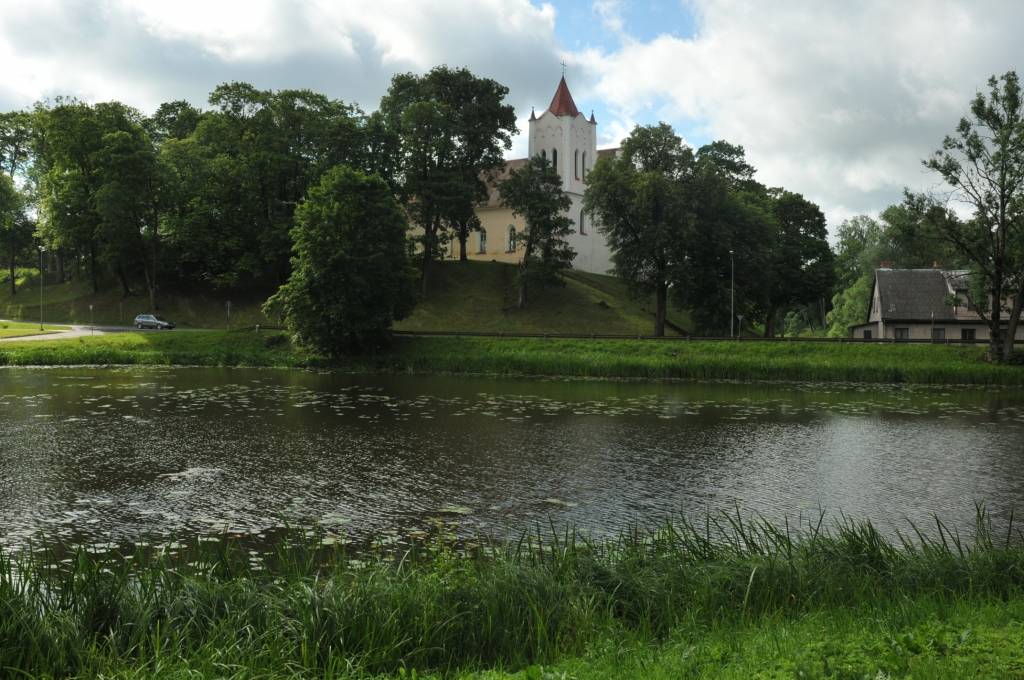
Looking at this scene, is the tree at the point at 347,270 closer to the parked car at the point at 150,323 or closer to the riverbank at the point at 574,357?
the riverbank at the point at 574,357

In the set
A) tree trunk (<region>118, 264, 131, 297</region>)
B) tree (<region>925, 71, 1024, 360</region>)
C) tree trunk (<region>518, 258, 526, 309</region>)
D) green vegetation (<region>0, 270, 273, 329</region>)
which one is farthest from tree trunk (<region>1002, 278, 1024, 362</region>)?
tree trunk (<region>118, 264, 131, 297</region>)

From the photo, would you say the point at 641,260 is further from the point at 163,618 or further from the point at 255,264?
the point at 163,618

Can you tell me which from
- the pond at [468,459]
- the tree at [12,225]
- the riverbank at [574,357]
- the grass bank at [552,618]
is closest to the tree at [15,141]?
the tree at [12,225]

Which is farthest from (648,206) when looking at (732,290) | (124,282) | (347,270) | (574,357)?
(124,282)

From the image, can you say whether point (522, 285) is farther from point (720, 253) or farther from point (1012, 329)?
point (1012, 329)

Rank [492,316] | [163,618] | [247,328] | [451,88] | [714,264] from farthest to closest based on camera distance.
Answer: [451,88] → [492,316] → [714,264] → [247,328] → [163,618]

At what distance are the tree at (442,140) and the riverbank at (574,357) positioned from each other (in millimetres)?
20231

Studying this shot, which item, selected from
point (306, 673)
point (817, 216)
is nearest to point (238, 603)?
point (306, 673)

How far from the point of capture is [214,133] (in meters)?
69.1

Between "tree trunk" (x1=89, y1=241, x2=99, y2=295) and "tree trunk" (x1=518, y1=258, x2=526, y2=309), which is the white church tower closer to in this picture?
"tree trunk" (x1=518, y1=258, x2=526, y2=309)

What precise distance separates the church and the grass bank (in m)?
75.7

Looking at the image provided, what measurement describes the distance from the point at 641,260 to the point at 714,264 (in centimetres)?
748

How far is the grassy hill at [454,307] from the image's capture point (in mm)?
66812

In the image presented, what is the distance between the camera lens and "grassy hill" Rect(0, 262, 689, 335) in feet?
219
